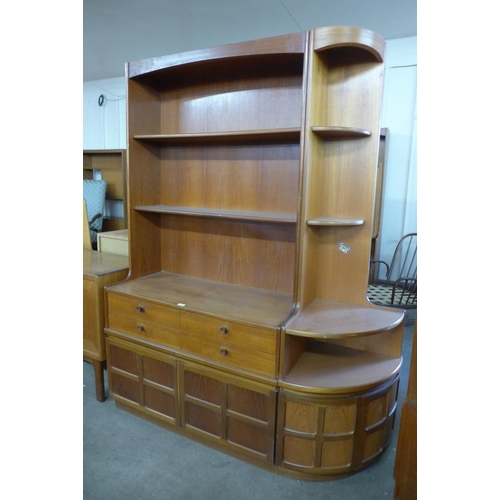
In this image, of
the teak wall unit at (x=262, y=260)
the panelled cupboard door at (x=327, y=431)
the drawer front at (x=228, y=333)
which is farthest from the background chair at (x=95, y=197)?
the panelled cupboard door at (x=327, y=431)

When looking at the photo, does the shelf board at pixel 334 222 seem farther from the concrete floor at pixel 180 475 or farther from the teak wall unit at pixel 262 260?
the concrete floor at pixel 180 475

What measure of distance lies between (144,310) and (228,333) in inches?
20.8

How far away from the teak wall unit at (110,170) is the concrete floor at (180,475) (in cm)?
335

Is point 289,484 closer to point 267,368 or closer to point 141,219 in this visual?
point 267,368

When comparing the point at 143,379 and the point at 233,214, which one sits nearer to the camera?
the point at 233,214

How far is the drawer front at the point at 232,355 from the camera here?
1.72 metres

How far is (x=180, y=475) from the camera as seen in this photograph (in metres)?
1.80

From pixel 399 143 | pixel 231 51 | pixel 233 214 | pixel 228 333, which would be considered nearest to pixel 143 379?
pixel 228 333

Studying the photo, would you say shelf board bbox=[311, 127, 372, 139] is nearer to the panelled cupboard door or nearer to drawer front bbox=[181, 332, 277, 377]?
drawer front bbox=[181, 332, 277, 377]

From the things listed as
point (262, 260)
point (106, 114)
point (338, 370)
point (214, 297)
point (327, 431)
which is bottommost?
point (327, 431)

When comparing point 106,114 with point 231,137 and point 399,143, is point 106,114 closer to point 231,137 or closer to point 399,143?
point 399,143
